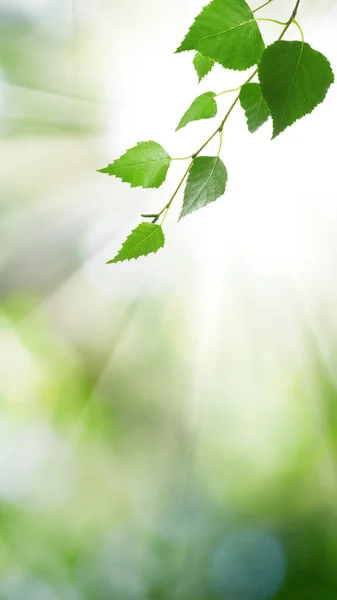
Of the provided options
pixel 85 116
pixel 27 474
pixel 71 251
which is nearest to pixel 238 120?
pixel 85 116

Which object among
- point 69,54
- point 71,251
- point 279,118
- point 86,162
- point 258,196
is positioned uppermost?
point 69,54

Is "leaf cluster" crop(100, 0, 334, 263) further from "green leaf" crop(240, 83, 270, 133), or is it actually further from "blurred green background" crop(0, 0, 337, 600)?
"blurred green background" crop(0, 0, 337, 600)

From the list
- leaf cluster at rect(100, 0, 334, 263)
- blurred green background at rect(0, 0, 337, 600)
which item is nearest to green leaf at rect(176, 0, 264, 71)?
leaf cluster at rect(100, 0, 334, 263)

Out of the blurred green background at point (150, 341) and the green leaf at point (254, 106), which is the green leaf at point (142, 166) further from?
the blurred green background at point (150, 341)

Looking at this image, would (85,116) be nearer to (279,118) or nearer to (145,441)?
(145,441)

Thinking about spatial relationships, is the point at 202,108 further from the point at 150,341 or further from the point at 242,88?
the point at 150,341

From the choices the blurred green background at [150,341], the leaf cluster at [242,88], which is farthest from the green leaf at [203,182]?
the blurred green background at [150,341]

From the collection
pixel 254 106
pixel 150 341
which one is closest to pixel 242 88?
pixel 254 106
